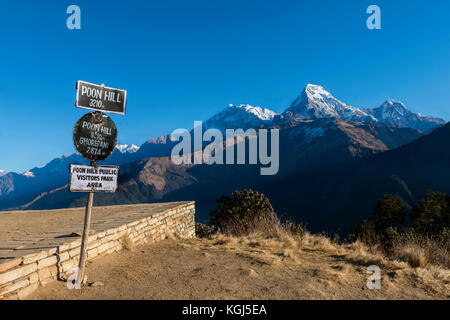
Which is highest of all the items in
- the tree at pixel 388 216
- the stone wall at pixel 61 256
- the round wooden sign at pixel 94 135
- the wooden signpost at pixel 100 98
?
the wooden signpost at pixel 100 98

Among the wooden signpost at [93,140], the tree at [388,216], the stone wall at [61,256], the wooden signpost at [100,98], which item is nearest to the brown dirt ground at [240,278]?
the stone wall at [61,256]

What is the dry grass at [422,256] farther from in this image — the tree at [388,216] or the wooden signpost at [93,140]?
the tree at [388,216]

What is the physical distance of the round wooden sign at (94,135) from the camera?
4.25 meters

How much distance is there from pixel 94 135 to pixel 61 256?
225 cm

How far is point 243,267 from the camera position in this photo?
5.69 m

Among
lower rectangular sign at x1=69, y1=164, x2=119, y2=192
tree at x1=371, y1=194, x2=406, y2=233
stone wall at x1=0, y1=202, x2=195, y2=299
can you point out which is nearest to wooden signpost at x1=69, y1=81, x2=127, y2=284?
lower rectangular sign at x1=69, y1=164, x2=119, y2=192

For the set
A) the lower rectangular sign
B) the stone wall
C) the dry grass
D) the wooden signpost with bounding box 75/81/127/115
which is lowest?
the dry grass

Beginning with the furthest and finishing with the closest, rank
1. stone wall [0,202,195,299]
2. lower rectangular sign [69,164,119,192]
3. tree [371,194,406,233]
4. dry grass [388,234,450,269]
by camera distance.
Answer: tree [371,194,406,233], dry grass [388,234,450,269], lower rectangular sign [69,164,119,192], stone wall [0,202,195,299]

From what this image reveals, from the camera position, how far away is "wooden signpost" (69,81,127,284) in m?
4.22

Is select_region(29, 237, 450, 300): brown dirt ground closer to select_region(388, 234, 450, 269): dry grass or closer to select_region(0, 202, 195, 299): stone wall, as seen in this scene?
select_region(0, 202, 195, 299): stone wall

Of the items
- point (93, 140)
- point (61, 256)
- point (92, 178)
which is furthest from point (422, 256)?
point (61, 256)

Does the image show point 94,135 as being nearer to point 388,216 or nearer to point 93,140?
point 93,140

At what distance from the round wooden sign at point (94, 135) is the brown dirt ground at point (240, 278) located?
224cm
